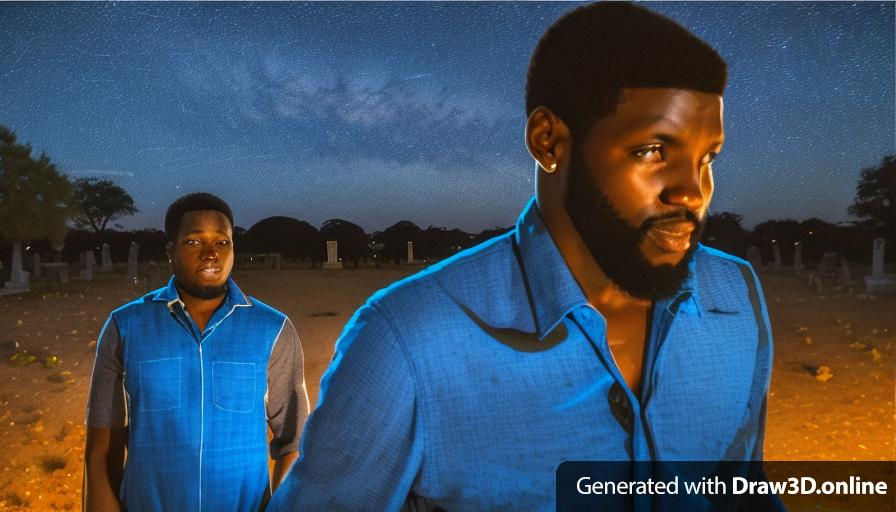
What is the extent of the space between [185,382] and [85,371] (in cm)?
811

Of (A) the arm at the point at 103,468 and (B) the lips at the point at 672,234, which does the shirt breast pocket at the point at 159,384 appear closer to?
(A) the arm at the point at 103,468

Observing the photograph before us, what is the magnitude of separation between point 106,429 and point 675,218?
7.59ft

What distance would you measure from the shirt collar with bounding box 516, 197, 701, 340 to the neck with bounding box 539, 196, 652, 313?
0.09ft

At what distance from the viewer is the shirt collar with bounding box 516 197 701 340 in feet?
4.17

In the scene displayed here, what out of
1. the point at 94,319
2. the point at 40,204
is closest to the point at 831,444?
the point at 94,319

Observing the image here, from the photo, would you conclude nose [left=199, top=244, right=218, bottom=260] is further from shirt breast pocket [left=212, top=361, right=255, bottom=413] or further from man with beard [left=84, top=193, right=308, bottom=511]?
shirt breast pocket [left=212, top=361, right=255, bottom=413]

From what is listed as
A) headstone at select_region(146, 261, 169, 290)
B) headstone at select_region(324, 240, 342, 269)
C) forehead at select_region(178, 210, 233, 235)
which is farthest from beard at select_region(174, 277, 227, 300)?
headstone at select_region(324, 240, 342, 269)

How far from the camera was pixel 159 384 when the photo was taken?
8.02ft

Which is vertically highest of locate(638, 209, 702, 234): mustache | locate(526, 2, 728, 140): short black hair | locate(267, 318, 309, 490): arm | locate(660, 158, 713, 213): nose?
locate(526, 2, 728, 140): short black hair

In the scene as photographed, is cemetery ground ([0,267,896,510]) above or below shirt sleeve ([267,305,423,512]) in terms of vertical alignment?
below

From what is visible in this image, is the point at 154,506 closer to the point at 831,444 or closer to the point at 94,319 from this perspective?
the point at 831,444

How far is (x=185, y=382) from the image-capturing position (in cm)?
247

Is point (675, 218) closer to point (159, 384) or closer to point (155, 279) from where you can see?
point (159, 384)

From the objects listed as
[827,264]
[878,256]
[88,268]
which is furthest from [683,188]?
[88,268]
